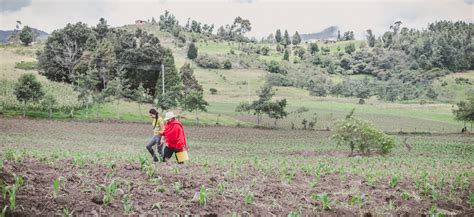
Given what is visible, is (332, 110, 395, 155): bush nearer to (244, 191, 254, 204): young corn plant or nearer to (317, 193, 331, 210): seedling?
(317, 193, 331, 210): seedling

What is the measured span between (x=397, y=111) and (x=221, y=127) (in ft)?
95.7

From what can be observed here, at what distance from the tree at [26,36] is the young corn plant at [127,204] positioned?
8728 cm

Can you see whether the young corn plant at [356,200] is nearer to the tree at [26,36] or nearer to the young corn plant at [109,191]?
the young corn plant at [109,191]

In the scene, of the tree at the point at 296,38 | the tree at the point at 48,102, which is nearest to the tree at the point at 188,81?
the tree at the point at 48,102

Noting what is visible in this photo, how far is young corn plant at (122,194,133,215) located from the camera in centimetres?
744

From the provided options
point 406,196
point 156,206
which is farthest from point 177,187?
point 406,196

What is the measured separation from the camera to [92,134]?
36875 millimetres

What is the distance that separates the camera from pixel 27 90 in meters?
42.1

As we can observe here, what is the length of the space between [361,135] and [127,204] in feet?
72.1

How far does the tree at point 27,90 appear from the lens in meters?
42.1

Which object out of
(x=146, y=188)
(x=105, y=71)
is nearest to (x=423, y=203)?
(x=146, y=188)

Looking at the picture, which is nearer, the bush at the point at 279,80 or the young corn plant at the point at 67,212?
the young corn plant at the point at 67,212

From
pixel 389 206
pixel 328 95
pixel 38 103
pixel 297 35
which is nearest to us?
pixel 389 206

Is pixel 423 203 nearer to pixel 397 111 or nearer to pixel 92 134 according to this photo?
pixel 92 134
